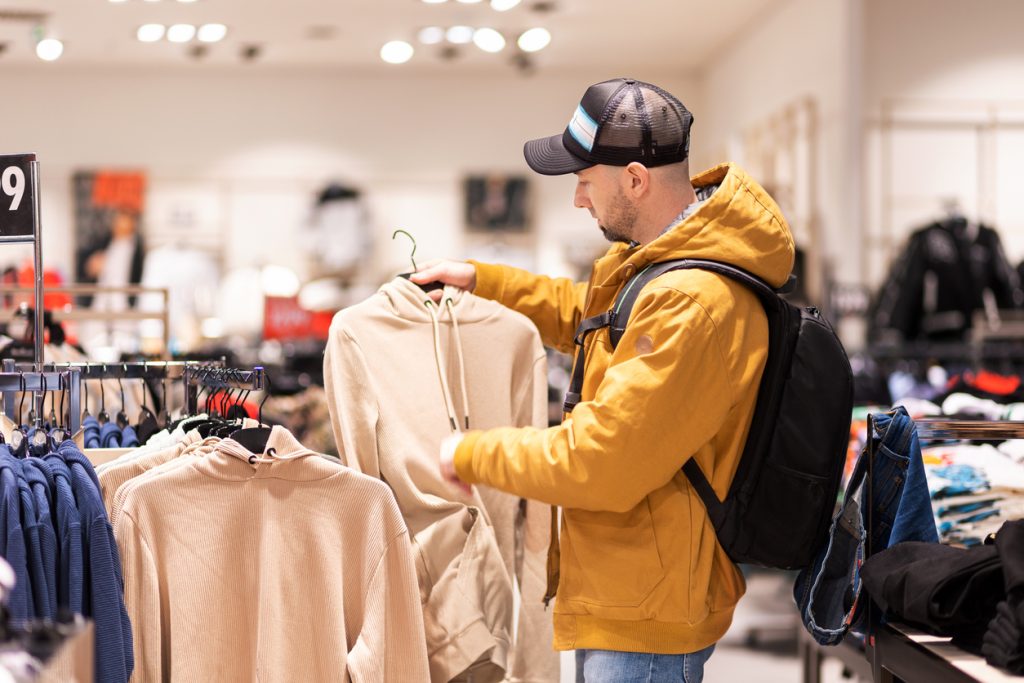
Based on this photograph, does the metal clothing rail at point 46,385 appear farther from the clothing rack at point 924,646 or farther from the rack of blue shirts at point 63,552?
the clothing rack at point 924,646

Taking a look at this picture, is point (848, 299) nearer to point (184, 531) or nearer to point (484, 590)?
point (484, 590)

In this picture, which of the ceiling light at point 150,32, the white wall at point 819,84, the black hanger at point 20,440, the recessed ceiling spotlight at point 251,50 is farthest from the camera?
the recessed ceiling spotlight at point 251,50

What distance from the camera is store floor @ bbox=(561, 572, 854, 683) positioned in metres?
4.29

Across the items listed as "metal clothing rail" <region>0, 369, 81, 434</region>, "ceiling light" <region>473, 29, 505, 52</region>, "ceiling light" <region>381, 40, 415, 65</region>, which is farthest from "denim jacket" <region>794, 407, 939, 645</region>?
"ceiling light" <region>381, 40, 415, 65</region>

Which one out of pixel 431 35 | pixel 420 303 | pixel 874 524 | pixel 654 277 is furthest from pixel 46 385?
pixel 431 35

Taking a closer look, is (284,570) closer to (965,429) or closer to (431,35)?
(965,429)

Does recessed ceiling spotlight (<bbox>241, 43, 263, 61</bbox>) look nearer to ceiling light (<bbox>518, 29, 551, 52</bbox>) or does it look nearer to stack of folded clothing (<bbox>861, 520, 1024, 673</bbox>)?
ceiling light (<bbox>518, 29, 551, 52</bbox>)

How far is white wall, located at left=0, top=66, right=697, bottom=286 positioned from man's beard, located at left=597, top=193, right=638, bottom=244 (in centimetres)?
759

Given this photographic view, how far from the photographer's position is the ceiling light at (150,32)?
292 inches

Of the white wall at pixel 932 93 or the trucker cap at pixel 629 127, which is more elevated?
the white wall at pixel 932 93

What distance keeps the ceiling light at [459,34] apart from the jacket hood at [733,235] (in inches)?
244

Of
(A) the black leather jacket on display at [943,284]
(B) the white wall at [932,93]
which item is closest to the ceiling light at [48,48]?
(B) the white wall at [932,93]

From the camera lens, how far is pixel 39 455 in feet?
5.99

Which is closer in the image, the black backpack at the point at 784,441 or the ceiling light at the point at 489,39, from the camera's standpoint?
the black backpack at the point at 784,441
